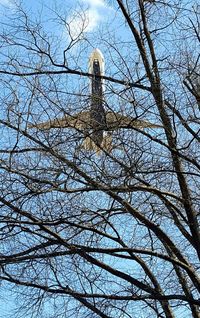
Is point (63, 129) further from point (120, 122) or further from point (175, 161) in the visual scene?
point (175, 161)

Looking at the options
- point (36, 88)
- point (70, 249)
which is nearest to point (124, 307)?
point (70, 249)

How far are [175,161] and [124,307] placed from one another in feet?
4.74

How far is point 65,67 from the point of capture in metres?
8.16

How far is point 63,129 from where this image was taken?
7.38 m

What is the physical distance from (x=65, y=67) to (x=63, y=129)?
101 centimetres

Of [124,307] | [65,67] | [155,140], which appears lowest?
[124,307]

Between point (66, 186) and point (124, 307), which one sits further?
point (124, 307)

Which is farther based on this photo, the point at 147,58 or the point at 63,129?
the point at 147,58

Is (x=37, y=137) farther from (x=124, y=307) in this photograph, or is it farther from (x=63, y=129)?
(x=124, y=307)

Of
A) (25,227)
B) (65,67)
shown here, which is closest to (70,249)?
(25,227)

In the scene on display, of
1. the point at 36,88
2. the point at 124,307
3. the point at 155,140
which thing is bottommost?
the point at 124,307

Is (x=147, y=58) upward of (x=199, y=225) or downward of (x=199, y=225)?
upward

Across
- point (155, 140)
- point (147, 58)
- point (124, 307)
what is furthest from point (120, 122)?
point (124, 307)

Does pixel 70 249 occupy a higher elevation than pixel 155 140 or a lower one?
lower
